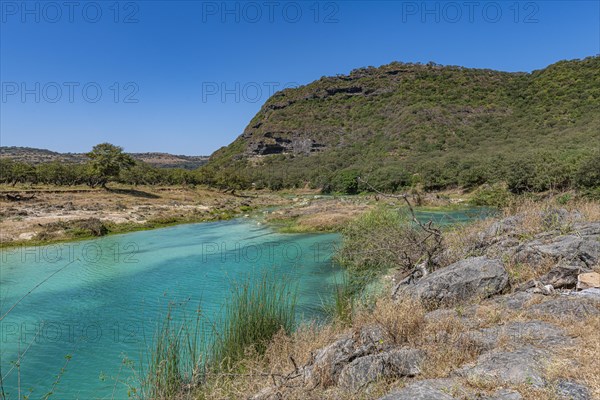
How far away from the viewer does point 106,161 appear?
58.9 m

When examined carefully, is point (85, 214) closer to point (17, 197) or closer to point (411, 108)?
point (17, 197)

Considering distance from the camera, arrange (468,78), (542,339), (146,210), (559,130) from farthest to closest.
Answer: (468,78), (559,130), (146,210), (542,339)

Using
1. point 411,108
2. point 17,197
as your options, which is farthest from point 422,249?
point 411,108

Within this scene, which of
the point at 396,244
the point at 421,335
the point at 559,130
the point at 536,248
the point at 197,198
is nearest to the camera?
the point at 421,335

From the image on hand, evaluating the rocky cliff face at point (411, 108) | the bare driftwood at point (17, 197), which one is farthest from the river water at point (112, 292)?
the rocky cliff face at point (411, 108)

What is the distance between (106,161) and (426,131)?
84892 millimetres

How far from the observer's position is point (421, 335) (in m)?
5.09

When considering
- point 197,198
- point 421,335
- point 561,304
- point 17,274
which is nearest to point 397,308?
point 421,335

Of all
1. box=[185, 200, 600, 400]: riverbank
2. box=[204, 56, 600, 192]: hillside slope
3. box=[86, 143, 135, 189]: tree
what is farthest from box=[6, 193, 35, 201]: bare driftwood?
box=[185, 200, 600, 400]: riverbank

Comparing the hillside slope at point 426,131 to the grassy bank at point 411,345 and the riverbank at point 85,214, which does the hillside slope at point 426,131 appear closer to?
the riverbank at point 85,214

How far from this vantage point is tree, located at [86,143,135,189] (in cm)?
5821

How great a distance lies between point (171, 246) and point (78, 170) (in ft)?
178

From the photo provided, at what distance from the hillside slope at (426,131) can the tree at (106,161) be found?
22.4 m

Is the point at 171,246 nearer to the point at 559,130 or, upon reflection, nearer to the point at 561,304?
the point at 561,304
